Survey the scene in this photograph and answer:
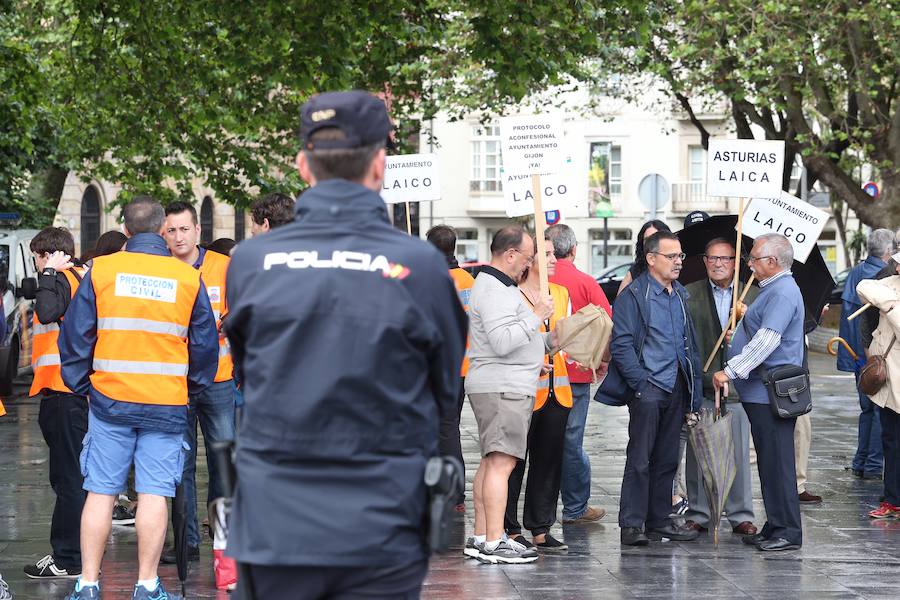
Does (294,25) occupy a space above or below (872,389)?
above

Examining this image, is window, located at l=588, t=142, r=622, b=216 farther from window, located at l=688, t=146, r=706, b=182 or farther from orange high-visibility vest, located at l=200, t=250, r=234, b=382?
orange high-visibility vest, located at l=200, t=250, r=234, b=382

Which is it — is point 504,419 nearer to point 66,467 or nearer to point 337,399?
point 66,467

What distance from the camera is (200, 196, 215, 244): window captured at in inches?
1757

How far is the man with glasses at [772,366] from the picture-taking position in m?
8.89

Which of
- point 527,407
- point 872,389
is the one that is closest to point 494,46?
point 872,389

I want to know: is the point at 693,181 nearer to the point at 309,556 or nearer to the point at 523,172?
the point at 523,172

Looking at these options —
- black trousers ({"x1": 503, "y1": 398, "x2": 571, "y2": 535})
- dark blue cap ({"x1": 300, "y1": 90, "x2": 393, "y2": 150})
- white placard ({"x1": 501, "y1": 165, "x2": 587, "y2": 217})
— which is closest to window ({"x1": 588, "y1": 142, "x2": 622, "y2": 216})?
white placard ({"x1": 501, "y1": 165, "x2": 587, "y2": 217})

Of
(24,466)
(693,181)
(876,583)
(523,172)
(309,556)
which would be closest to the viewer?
(309,556)

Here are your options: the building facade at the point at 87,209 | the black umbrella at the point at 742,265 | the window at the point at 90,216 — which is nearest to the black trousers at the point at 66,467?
the black umbrella at the point at 742,265

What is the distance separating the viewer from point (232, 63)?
15.0 meters

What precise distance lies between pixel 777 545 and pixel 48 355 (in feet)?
14.5

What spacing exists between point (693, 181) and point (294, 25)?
4856 centimetres

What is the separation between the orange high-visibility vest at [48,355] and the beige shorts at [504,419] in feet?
7.42

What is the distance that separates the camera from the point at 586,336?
8766mm
